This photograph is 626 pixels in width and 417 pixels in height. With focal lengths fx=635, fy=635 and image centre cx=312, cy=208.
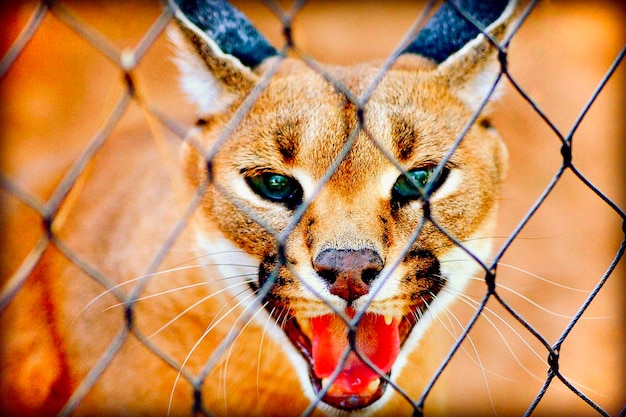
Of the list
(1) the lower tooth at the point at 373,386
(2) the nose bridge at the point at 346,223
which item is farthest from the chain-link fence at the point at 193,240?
(2) the nose bridge at the point at 346,223

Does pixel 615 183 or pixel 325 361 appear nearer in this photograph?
pixel 325 361

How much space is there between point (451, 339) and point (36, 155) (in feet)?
8.85

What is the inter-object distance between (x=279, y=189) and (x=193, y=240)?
1.55ft

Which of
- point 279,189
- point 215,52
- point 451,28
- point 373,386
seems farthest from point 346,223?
point 451,28

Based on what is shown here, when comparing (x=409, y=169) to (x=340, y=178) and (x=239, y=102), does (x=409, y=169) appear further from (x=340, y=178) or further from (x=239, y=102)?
(x=239, y=102)

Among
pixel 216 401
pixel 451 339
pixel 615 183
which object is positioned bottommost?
pixel 216 401

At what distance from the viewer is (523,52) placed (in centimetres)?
420

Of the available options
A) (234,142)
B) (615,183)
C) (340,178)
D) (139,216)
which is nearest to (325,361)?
(340,178)

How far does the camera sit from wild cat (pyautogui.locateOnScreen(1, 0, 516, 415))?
5.40ft

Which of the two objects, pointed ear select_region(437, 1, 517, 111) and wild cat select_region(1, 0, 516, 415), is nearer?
wild cat select_region(1, 0, 516, 415)

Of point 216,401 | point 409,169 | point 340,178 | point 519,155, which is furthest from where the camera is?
point 519,155

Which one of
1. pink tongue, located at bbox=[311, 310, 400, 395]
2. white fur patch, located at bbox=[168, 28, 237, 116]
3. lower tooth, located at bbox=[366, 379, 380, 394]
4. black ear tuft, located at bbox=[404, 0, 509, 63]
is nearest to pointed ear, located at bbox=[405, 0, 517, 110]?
black ear tuft, located at bbox=[404, 0, 509, 63]

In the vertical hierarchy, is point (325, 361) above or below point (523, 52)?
below

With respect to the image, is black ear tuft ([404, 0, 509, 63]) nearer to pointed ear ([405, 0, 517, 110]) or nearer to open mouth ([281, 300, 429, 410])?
pointed ear ([405, 0, 517, 110])
